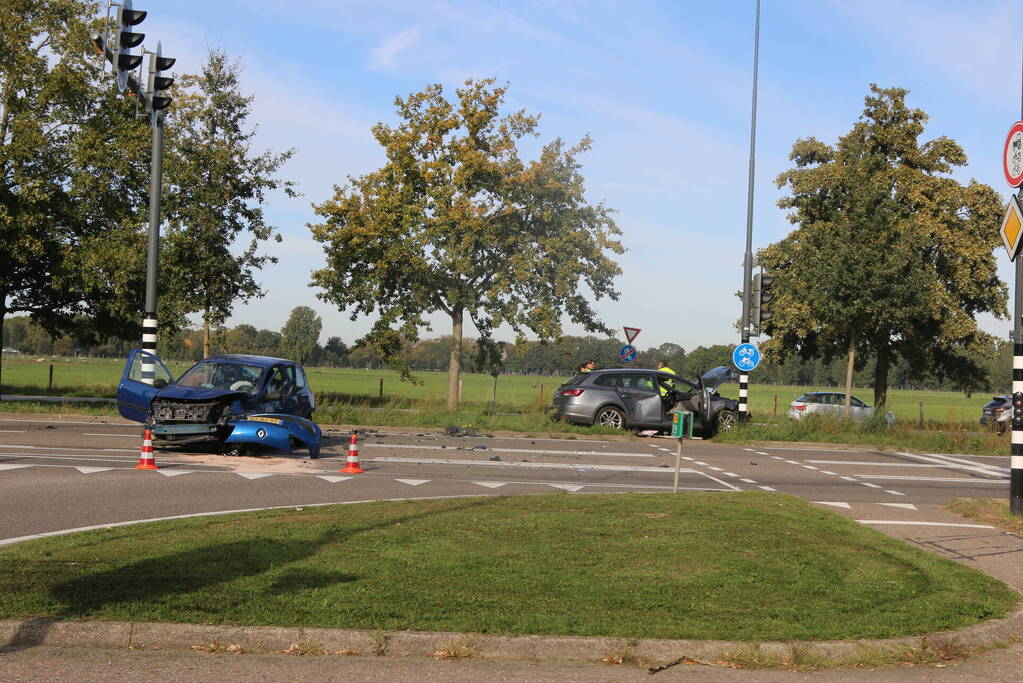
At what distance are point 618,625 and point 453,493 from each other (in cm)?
632

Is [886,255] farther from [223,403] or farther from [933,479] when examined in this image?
[223,403]

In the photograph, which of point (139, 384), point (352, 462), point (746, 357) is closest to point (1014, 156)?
point (352, 462)

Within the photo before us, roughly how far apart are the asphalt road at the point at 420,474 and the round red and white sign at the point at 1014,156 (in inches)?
150

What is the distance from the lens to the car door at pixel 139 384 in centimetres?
1589

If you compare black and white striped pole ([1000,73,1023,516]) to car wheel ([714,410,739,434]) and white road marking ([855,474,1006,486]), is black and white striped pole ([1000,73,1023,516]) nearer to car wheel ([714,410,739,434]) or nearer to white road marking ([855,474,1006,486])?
white road marking ([855,474,1006,486])

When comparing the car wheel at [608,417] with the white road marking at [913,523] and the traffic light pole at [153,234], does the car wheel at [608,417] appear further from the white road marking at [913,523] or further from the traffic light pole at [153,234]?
the white road marking at [913,523]

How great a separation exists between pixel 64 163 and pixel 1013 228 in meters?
24.5

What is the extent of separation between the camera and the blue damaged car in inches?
571

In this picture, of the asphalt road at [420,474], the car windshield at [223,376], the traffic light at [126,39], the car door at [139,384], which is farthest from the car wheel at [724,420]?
the traffic light at [126,39]

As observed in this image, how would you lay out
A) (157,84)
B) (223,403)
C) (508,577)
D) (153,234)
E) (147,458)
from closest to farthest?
(508,577) → (147,458) → (223,403) → (157,84) → (153,234)

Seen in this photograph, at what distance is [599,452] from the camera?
59.9 ft

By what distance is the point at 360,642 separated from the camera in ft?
16.8

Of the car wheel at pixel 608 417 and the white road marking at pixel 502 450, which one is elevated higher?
the car wheel at pixel 608 417

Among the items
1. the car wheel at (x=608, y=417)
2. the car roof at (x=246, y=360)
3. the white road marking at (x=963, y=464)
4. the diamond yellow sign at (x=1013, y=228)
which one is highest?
the diamond yellow sign at (x=1013, y=228)
